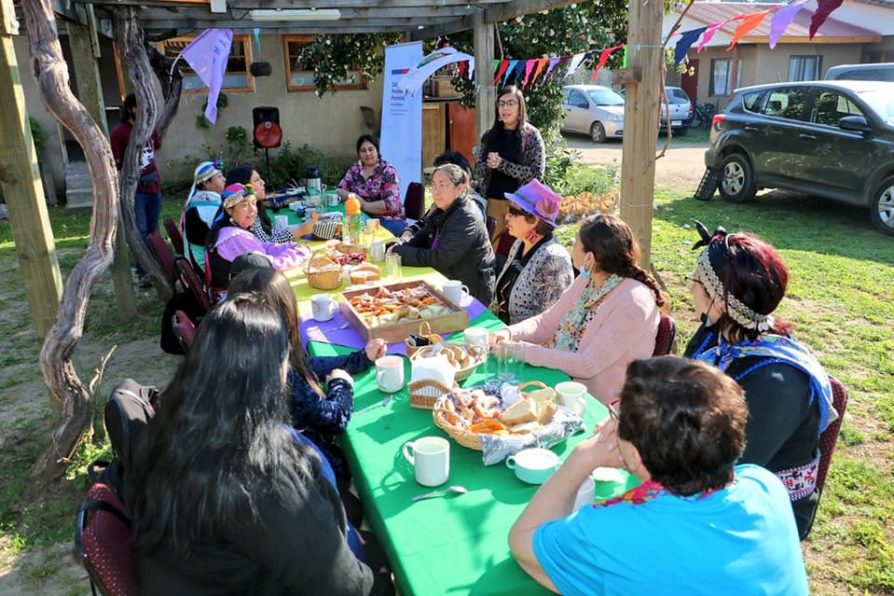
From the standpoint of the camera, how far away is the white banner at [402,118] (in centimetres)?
867

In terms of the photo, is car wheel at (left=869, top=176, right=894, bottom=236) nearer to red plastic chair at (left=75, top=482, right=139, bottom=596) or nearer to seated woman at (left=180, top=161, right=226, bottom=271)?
seated woman at (left=180, top=161, right=226, bottom=271)

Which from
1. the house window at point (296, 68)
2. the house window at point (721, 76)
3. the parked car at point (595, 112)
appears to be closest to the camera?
the house window at point (296, 68)

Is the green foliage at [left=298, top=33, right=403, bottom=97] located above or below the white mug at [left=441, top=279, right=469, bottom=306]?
above

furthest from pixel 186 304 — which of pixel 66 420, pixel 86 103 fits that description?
pixel 86 103

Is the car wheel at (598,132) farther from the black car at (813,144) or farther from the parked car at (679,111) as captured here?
the black car at (813,144)

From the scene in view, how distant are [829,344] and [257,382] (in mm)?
4835

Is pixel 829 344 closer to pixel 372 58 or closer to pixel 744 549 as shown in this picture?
pixel 744 549

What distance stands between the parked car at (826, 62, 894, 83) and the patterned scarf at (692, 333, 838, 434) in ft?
33.0

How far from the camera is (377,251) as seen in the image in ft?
15.2

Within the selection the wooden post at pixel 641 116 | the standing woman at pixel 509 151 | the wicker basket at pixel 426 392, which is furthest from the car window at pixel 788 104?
the wicker basket at pixel 426 392

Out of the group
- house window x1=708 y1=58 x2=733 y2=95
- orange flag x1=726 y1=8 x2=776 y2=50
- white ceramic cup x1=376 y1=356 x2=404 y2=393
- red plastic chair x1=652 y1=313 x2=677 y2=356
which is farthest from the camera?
house window x1=708 y1=58 x2=733 y2=95

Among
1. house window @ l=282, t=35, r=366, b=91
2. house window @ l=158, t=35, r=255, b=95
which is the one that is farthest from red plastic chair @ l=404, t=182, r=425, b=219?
house window @ l=158, t=35, r=255, b=95

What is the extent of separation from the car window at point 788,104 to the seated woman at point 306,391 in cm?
853

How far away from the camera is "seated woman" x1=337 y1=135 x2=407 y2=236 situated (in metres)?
6.35
